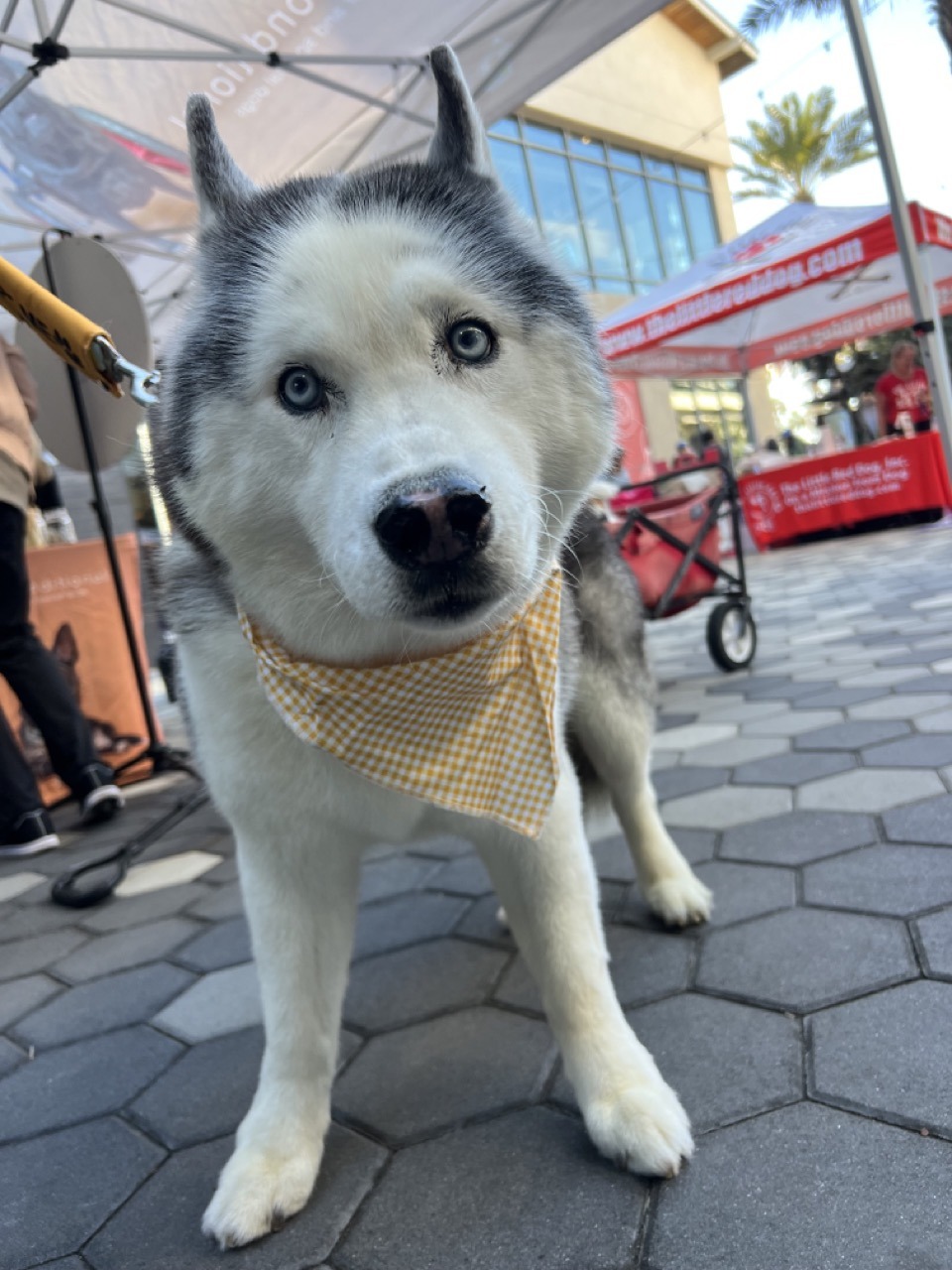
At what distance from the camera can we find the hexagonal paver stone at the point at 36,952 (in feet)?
7.99

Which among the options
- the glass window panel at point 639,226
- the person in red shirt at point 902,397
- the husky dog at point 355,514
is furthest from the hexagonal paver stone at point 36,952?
the glass window panel at point 639,226

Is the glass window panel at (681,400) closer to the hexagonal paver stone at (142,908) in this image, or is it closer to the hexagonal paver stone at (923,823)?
the hexagonal paver stone at (923,823)

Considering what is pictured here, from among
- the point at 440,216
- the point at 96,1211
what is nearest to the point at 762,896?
the point at 96,1211

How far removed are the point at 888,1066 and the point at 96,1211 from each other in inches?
51.7

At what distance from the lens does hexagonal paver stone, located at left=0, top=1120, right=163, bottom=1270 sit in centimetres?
134

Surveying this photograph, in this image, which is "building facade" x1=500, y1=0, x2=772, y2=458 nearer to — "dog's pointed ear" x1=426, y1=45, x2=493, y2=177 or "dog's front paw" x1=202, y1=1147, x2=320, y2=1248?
"dog's pointed ear" x1=426, y1=45, x2=493, y2=177

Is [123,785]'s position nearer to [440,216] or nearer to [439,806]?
[439,806]

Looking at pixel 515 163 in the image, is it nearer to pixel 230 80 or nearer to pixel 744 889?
pixel 230 80

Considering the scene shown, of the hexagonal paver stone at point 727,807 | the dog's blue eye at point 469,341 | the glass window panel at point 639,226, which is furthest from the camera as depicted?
the glass window panel at point 639,226

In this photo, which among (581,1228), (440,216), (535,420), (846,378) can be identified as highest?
(846,378)

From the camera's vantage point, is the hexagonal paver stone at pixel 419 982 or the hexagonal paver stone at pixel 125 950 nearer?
the hexagonal paver stone at pixel 419 982

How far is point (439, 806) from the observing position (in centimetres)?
140

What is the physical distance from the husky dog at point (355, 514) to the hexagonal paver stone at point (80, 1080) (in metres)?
0.51

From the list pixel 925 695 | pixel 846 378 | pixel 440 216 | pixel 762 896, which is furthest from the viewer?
pixel 846 378
